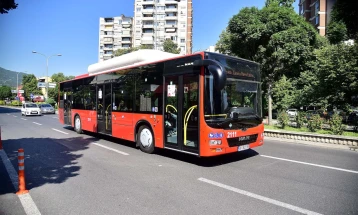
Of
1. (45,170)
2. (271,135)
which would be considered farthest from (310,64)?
(45,170)

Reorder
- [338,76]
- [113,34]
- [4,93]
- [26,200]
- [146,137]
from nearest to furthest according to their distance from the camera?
[26,200] → [146,137] → [338,76] → [113,34] → [4,93]

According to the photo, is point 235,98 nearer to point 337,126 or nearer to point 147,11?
point 337,126

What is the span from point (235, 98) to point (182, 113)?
1.50m

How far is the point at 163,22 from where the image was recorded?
247 ft

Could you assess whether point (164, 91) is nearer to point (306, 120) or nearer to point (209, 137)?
point (209, 137)

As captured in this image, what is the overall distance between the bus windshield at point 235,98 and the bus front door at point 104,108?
5606mm

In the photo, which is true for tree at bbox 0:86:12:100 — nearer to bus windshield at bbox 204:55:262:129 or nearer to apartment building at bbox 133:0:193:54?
apartment building at bbox 133:0:193:54

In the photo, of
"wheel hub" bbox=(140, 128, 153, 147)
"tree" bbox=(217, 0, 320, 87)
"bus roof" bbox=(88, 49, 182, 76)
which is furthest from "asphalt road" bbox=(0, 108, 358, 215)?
"tree" bbox=(217, 0, 320, 87)

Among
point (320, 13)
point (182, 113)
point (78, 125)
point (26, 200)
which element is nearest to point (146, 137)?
point (182, 113)

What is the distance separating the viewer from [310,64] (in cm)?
2247

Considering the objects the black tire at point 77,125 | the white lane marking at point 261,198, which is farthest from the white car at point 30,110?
the white lane marking at point 261,198

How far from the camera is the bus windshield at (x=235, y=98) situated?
6.27m

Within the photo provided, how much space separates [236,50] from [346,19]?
8014 millimetres

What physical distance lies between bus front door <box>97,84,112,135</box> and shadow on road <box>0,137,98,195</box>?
98cm
